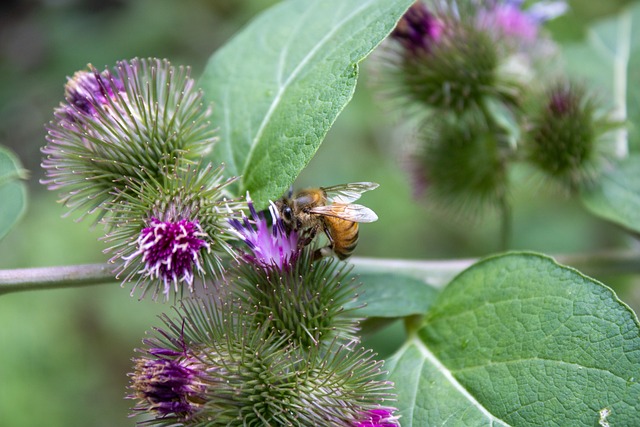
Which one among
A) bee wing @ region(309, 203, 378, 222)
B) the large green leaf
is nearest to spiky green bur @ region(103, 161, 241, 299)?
bee wing @ region(309, 203, 378, 222)

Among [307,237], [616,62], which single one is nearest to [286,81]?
[307,237]

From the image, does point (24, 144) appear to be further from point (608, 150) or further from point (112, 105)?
point (608, 150)

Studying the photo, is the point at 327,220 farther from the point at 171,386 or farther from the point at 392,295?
the point at 171,386

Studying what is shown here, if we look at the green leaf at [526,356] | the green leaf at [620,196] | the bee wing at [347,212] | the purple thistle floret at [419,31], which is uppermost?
the purple thistle floret at [419,31]

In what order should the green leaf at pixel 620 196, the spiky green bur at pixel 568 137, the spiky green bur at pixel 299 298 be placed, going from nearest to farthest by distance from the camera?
the spiky green bur at pixel 299 298 < the green leaf at pixel 620 196 < the spiky green bur at pixel 568 137

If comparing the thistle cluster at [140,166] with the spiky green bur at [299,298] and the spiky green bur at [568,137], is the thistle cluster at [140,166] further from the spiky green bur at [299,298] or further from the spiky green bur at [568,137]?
the spiky green bur at [568,137]

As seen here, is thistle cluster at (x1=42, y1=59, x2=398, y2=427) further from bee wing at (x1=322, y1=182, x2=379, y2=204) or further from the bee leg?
bee wing at (x1=322, y1=182, x2=379, y2=204)

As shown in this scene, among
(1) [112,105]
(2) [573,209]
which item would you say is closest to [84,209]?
(1) [112,105]

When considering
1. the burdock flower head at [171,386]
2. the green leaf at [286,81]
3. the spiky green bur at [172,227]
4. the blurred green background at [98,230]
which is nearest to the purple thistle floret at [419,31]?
the green leaf at [286,81]
